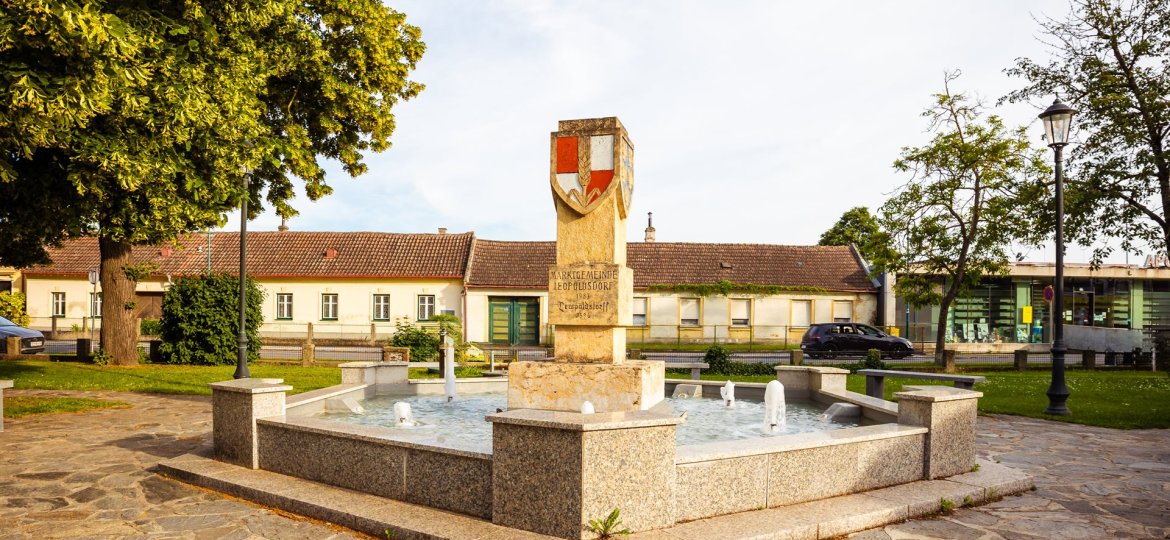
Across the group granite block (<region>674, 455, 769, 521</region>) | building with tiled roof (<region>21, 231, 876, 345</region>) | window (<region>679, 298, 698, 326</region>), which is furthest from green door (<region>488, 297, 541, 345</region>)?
granite block (<region>674, 455, 769, 521</region>)

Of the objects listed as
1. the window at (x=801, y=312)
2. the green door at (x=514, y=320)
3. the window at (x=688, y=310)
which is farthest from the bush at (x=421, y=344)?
the window at (x=801, y=312)

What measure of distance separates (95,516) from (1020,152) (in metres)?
27.1

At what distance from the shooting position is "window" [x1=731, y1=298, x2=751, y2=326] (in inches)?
Answer: 1396

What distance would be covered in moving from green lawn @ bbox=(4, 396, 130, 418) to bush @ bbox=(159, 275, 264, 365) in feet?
25.2

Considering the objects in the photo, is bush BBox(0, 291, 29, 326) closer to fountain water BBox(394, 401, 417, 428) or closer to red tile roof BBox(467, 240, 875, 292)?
red tile roof BBox(467, 240, 875, 292)

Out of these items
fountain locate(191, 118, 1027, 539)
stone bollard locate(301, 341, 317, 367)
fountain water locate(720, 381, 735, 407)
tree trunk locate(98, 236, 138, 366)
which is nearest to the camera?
fountain locate(191, 118, 1027, 539)

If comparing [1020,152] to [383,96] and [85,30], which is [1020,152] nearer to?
[383,96]

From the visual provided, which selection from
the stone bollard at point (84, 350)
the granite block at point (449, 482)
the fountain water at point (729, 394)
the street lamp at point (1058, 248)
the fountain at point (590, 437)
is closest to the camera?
the fountain at point (590, 437)

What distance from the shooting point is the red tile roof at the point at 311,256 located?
34438mm

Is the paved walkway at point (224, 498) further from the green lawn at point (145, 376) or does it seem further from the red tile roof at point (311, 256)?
the red tile roof at point (311, 256)

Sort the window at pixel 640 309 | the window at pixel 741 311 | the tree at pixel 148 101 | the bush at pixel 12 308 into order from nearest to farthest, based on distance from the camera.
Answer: the tree at pixel 148 101
the bush at pixel 12 308
the window at pixel 640 309
the window at pixel 741 311

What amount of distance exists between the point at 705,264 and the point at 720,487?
31889mm

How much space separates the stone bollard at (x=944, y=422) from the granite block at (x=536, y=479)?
137 inches

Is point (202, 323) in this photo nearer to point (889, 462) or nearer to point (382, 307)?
point (382, 307)
